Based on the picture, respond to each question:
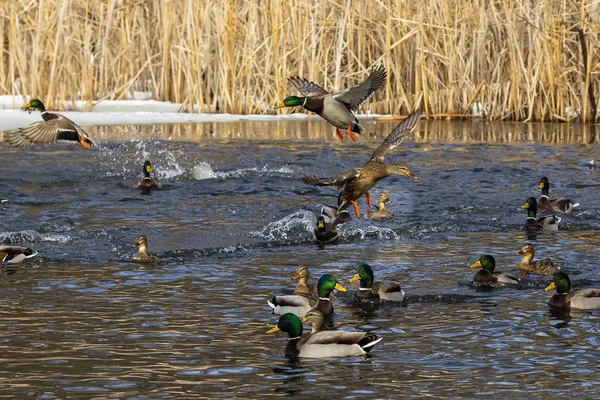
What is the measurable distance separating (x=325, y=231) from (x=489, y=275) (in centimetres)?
289

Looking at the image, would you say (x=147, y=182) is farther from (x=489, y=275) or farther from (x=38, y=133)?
(x=489, y=275)

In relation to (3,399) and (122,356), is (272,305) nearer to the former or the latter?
(122,356)

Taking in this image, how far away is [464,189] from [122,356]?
9037 mm

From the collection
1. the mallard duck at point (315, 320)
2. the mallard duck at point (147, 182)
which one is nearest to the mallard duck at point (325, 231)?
the mallard duck at point (147, 182)

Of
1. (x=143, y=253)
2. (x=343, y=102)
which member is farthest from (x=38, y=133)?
(x=343, y=102)

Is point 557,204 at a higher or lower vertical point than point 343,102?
lower

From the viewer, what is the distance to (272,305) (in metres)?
8.98

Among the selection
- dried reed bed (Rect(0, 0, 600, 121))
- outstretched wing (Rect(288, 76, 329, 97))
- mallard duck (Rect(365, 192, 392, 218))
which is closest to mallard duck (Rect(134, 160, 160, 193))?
mallard duck (Rect(365, 192, 392, 218))

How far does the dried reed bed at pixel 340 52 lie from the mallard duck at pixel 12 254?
11.1 meters

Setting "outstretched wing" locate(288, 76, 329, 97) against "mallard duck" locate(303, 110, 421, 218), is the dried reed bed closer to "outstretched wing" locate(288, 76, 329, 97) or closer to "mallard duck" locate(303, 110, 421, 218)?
"outstretched wing" locate(288, 76, 329, 97)

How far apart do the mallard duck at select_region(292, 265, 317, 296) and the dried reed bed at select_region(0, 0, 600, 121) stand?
39.2ft

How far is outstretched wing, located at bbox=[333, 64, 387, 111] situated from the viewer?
11672mm

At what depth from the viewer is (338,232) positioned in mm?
12883

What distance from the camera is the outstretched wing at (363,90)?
38.3 feet
